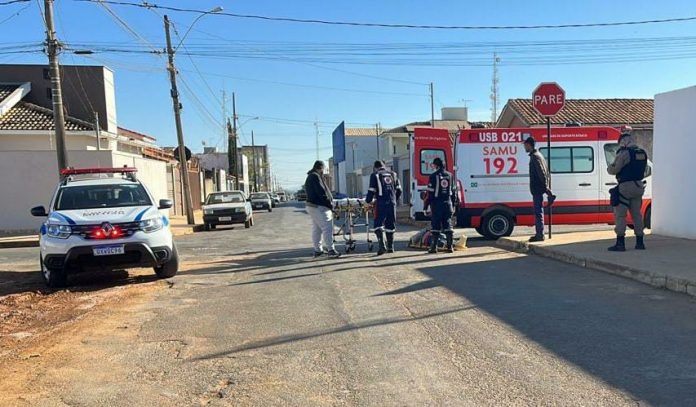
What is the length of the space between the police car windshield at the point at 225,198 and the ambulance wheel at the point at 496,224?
12707mm

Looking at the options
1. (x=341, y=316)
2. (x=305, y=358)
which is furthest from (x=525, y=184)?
(x=305, y=358)

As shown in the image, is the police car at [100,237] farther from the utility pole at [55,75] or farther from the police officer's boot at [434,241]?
the utility pole at [55,75]

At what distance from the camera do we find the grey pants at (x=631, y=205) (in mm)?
9531

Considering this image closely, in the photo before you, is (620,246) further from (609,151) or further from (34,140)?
(34,140)

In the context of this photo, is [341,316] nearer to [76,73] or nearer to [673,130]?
[673,130]

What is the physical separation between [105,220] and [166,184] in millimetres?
22559

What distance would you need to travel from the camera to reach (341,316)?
629cm

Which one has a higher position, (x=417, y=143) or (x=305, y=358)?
(x=417, y=143)

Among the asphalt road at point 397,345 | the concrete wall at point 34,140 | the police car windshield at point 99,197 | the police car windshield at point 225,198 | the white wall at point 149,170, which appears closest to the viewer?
the asphalt road at point 397,345

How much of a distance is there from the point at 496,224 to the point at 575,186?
2.09 metres

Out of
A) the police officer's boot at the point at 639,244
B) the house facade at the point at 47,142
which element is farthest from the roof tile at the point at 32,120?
the police officer's boot at the point at 639,244

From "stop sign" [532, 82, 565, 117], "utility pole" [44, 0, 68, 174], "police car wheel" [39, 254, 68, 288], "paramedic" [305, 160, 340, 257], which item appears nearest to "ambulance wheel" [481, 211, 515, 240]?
"stop sign" [532, 82, 565, 117]

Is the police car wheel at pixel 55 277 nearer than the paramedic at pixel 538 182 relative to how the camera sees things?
Yes

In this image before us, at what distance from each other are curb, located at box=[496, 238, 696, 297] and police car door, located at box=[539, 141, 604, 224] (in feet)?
8.35
